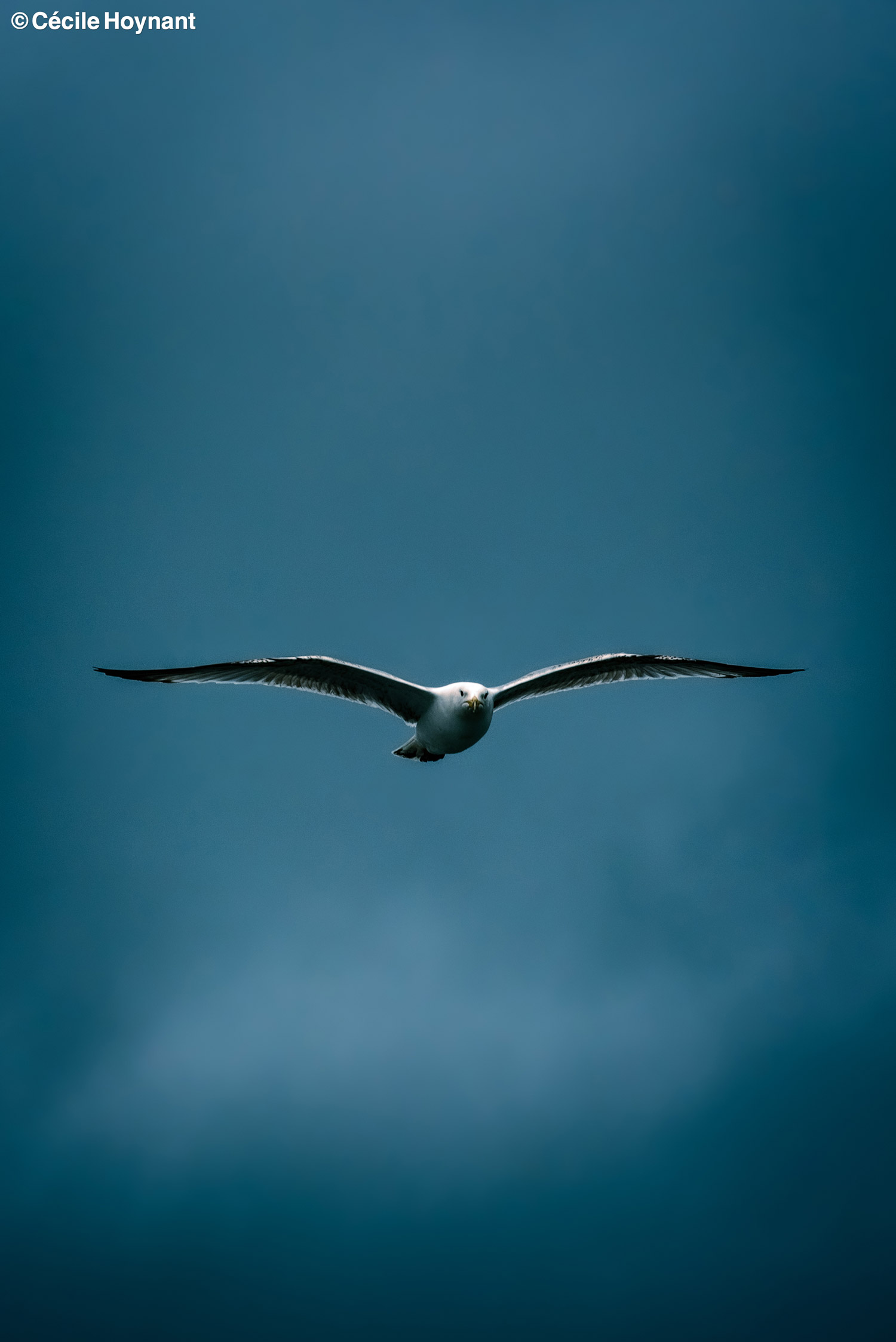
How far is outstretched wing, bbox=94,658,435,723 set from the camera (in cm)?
1562

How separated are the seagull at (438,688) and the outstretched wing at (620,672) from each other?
0.02m

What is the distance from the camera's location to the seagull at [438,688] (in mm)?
15820

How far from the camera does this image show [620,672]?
1816cm

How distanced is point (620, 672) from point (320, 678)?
567 centimetres

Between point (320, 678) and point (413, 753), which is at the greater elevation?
point (320, 678)

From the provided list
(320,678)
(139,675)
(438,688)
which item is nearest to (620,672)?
(438,688)

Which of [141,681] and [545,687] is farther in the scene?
[545,687]

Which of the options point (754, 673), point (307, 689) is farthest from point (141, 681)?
point (754, 673)

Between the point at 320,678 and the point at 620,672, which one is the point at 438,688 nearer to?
the point at 320,678

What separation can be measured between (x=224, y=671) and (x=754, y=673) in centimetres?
957

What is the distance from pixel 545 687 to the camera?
1783 cm

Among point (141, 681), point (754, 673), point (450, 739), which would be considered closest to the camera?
→ point (141, 681)

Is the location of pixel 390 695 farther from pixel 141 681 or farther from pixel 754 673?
pixel 754 673

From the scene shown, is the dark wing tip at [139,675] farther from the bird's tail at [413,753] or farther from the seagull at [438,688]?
the bird's tail at [413,753]
